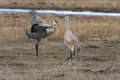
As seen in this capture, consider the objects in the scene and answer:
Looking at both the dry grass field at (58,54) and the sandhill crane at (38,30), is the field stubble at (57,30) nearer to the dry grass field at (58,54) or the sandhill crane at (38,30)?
the dry grass field at (58,54)

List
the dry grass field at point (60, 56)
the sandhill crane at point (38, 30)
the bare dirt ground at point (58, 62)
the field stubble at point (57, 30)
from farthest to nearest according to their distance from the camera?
the field stubble at point (57, 30) → the sandhill crane at point (38, 30) → the dry grass field at point (60, 56) → the bare dirt ground at point (58, 62)

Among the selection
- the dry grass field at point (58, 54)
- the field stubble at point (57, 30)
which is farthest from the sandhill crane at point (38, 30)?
the field stubble at point (57, 30)

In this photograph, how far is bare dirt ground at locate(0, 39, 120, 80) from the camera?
10.4 m

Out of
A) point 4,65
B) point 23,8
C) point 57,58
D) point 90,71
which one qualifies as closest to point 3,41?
point 57,58

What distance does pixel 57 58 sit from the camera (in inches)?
526

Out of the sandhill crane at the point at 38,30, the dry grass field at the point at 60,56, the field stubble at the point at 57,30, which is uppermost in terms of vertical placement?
the sandhill crane at the point at 38,30

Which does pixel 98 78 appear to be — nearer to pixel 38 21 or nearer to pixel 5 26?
pixel 38 21

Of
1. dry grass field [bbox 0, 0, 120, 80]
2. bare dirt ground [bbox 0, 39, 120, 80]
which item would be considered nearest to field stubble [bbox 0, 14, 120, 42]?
dry grass field [bbox 0, 0, 120, 80]

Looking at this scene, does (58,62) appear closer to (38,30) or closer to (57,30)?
(38,30)

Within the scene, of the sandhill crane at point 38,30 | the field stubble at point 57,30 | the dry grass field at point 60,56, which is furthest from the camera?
the field stubble at point 57,30

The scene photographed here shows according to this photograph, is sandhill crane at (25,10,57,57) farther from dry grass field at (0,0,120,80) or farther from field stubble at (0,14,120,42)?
field stubble at (0,14,120,42)

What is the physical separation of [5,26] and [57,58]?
8.13 meters

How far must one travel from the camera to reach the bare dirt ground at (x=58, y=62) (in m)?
10.4

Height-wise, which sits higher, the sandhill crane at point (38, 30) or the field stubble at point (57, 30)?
the sandhill crane at point (38, 30)
